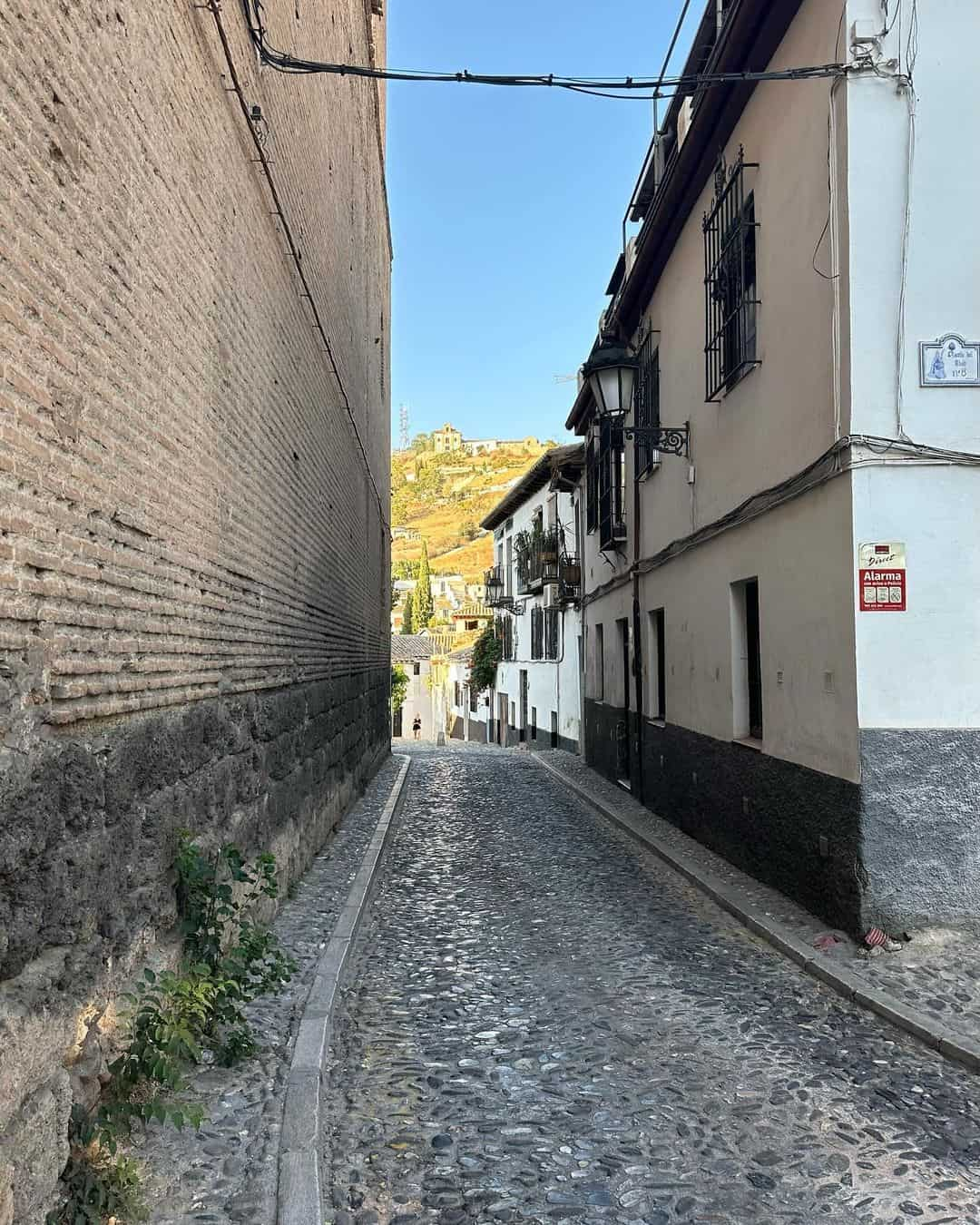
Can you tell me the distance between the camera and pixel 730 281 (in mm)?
8508

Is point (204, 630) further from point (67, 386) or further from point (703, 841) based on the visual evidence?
point (703, 841)

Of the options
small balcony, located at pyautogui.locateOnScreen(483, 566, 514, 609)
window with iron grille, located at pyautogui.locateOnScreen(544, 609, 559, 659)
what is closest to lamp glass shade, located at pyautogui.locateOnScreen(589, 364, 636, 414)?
window with iron grille, located at pyautogui.locateOnScreen(544, 609, 559, 659)

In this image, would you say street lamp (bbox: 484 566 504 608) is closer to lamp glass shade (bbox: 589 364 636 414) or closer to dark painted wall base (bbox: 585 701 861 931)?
dark painted wall base (bbox: 585 701 861 931)

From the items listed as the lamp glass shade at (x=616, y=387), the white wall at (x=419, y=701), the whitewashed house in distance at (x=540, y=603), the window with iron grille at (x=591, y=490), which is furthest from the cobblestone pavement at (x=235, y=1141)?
the white wall at (x=419, y=701)

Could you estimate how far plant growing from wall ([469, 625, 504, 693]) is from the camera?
117 ft

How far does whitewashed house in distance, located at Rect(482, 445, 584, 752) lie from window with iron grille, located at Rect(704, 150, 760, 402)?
10.5 meters

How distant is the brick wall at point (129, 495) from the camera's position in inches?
107

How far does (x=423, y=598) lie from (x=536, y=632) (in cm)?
5592

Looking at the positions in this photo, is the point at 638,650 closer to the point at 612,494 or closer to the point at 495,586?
the point at 612,494

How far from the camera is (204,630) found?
4898 millimetres

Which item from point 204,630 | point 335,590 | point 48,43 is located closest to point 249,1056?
point 204,630

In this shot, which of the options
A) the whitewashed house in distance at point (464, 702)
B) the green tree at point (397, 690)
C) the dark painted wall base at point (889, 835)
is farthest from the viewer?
the green tree at point (397, 690)

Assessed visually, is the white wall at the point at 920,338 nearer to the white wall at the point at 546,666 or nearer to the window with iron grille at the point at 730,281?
the window with iron grille at the point at 730,281

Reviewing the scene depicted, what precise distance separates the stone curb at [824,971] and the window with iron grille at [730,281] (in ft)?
12.9
